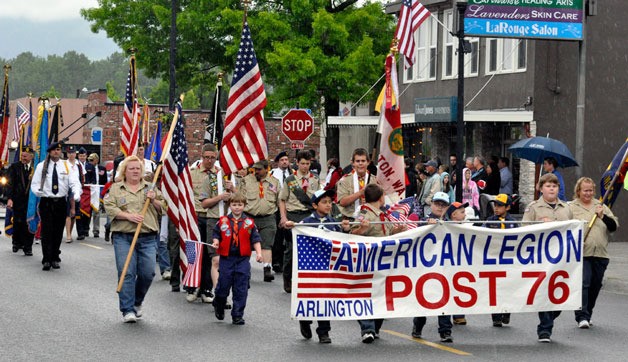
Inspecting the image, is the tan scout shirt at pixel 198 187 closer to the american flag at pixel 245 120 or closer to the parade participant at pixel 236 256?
the american flag at pixel 245 120

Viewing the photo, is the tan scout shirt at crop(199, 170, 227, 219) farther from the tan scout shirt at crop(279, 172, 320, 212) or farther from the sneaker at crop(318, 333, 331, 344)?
the sneaker at crop(318, 333, 331, 344)

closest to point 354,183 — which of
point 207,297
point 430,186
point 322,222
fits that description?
point 207,297

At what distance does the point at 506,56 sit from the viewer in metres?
31.5

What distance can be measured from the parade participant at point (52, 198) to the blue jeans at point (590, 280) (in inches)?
345

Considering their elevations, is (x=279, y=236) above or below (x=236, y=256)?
below

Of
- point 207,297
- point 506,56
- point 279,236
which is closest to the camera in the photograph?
point 207,297

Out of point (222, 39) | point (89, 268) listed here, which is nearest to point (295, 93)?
point (222, 39)

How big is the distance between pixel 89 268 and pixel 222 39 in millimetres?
28029

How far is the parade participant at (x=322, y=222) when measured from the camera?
1180cm

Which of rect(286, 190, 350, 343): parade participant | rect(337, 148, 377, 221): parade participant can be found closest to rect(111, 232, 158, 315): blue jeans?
rect(286, 190, 350, 343): parade participant

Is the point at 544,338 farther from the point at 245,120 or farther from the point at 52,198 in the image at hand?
the point at 52,198

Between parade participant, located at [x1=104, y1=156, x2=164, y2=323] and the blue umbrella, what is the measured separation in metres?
9.65

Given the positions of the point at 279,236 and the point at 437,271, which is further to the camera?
the point at 279,236

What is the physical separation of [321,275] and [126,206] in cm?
269
